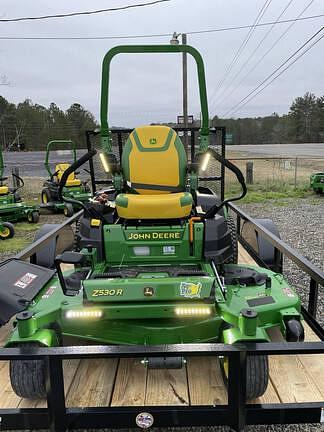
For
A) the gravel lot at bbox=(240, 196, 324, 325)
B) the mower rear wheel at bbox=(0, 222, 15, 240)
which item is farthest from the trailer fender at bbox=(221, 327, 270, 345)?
the mower rear wheel at bbox=(0, 222, 15, 240)

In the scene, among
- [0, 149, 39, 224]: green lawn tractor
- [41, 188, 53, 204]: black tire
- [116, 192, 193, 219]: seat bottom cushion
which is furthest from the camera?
[41, 188, 53, 204]: black tire

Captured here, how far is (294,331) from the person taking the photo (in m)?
2.16

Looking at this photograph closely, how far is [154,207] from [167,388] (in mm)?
1252

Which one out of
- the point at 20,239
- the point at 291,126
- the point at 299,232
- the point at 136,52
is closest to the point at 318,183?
the point at 299,232

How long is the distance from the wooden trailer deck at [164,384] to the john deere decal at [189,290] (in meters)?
→ 0.54

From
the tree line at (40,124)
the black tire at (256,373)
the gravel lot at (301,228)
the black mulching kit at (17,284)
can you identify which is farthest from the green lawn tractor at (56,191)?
the tree line at (40,124)

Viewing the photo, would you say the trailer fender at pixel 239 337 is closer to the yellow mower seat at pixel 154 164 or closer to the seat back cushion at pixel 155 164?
the yellow mower seat at pixel 154 164

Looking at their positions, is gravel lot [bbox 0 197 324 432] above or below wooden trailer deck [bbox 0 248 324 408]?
below

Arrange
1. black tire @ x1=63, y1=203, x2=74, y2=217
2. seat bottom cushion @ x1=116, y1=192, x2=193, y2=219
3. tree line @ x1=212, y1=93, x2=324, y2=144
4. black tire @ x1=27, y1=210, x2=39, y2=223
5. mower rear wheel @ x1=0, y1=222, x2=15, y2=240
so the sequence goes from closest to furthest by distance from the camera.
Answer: seat bottom cushion @ x1=116, y1=192, x2=193, y2=219 < mower rear wheel @ x1=0, y1=222, x2=15, y2=240 < black tire @ x1=27, y1=210, x2=39, y2=223 < black tire @ x1=63, y1=203, x2=74, y2=217 < tree line @ x1=212, y1=93, x2=324, y2=144

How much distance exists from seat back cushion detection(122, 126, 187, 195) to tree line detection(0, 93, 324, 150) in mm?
35512

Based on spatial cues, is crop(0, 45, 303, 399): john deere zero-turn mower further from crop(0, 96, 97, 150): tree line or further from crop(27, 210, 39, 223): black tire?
crop(0, 96, 97, 150): tree line

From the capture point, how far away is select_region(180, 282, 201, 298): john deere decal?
2152 mm

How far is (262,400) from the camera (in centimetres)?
219

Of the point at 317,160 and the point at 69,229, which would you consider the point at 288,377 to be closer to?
the point at 69,229
